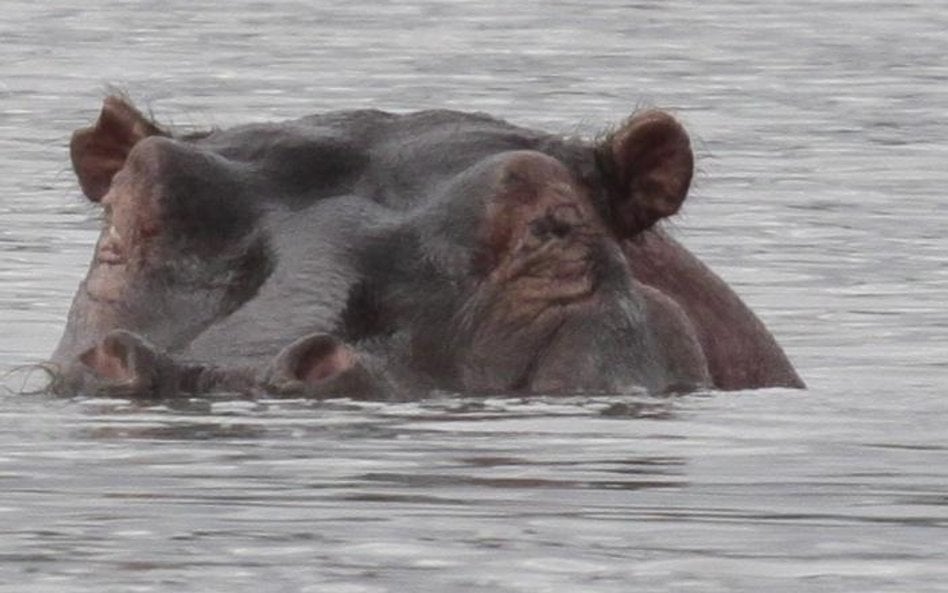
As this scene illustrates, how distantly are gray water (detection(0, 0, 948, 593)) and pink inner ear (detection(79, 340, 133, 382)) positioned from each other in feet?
0.26

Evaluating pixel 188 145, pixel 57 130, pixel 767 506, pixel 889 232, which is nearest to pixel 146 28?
pixel 57 130

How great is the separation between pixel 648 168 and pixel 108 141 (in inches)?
62.6

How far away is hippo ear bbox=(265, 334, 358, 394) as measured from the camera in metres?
9.23

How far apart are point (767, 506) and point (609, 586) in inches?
47.7

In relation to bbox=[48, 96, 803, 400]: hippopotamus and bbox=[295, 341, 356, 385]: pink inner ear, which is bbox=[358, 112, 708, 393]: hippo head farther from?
bbox=[295, 341, 356, 385]: pink inner ear

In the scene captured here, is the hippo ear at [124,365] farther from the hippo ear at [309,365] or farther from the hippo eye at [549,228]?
the hippo eye at [549,228]

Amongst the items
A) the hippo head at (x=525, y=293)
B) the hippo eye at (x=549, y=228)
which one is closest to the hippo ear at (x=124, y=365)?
the hippo head at (x=525, y=293)

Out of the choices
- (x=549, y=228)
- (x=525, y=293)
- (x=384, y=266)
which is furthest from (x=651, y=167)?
(x=384, y=266)

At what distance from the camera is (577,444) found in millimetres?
9086

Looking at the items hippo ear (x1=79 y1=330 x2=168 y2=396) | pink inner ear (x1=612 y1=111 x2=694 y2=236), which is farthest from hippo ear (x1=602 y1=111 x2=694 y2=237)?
hippo ear (x1=79 y1=330 x2=168 y2=396)

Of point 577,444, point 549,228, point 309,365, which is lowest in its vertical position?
point 577,444

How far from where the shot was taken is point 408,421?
9305 mm

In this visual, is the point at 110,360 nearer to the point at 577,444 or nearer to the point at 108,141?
the point at 577,444

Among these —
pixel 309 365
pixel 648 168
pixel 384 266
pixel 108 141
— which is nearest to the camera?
pixel 309 365
